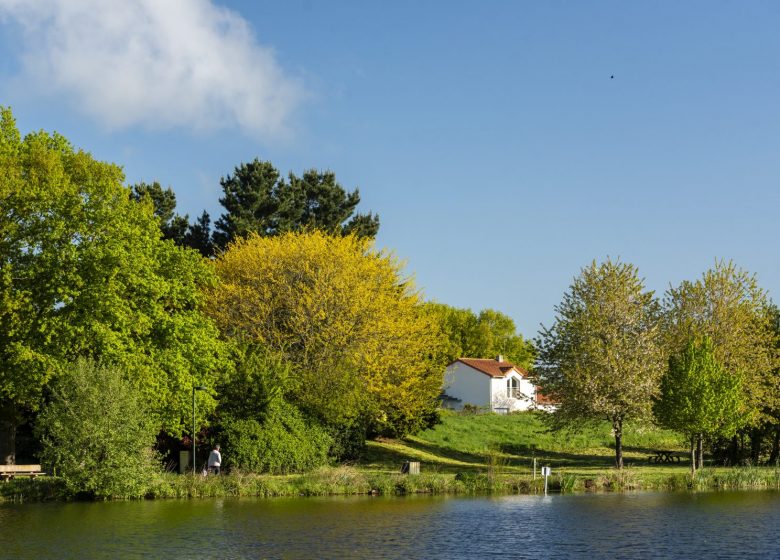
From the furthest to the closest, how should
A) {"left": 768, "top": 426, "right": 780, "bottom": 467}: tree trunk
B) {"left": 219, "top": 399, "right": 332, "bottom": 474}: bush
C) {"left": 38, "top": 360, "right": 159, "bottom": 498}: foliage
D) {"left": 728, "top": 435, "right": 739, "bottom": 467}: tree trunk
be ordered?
{"left": 728, "top": 435, "right": 739, "bottom": 467}: tree trunk, {"left": 768, "top": 426, "right": 780, "bottom": 467}: tree trunk, {"left": 219, "top": 399, "right": 332, "bottom": 474}: bush, {"left": 38, "top": 360, "right": 159, "bottom": 498}: foliage

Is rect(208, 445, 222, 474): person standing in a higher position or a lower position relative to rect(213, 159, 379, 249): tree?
lower

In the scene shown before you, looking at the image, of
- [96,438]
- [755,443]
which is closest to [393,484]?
[96,438]

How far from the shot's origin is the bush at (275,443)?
5350cm

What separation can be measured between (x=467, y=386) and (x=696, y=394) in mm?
65687

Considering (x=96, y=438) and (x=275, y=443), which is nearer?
(x=96, y=438)

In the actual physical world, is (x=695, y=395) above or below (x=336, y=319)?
below

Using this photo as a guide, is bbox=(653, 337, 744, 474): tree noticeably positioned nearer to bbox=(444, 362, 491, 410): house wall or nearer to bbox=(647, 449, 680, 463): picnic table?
Answer: bbox=(647, 449, 680, 463): picnic table

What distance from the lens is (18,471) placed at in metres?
49.0

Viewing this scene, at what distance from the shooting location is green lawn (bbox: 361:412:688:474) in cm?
6397

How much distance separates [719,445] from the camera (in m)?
72.3

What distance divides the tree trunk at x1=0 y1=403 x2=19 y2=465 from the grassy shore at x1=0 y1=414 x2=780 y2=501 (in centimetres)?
761

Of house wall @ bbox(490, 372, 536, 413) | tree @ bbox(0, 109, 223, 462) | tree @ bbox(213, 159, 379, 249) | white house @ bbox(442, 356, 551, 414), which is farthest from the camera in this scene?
white house @ bbox(442, 356, 551, 414)

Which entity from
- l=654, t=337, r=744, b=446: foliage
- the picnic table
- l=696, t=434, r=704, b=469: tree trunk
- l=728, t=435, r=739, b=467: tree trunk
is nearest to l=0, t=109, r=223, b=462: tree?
l=654, t=337, r=744, b=446: foliage

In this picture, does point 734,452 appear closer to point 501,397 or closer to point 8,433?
point 8,433
